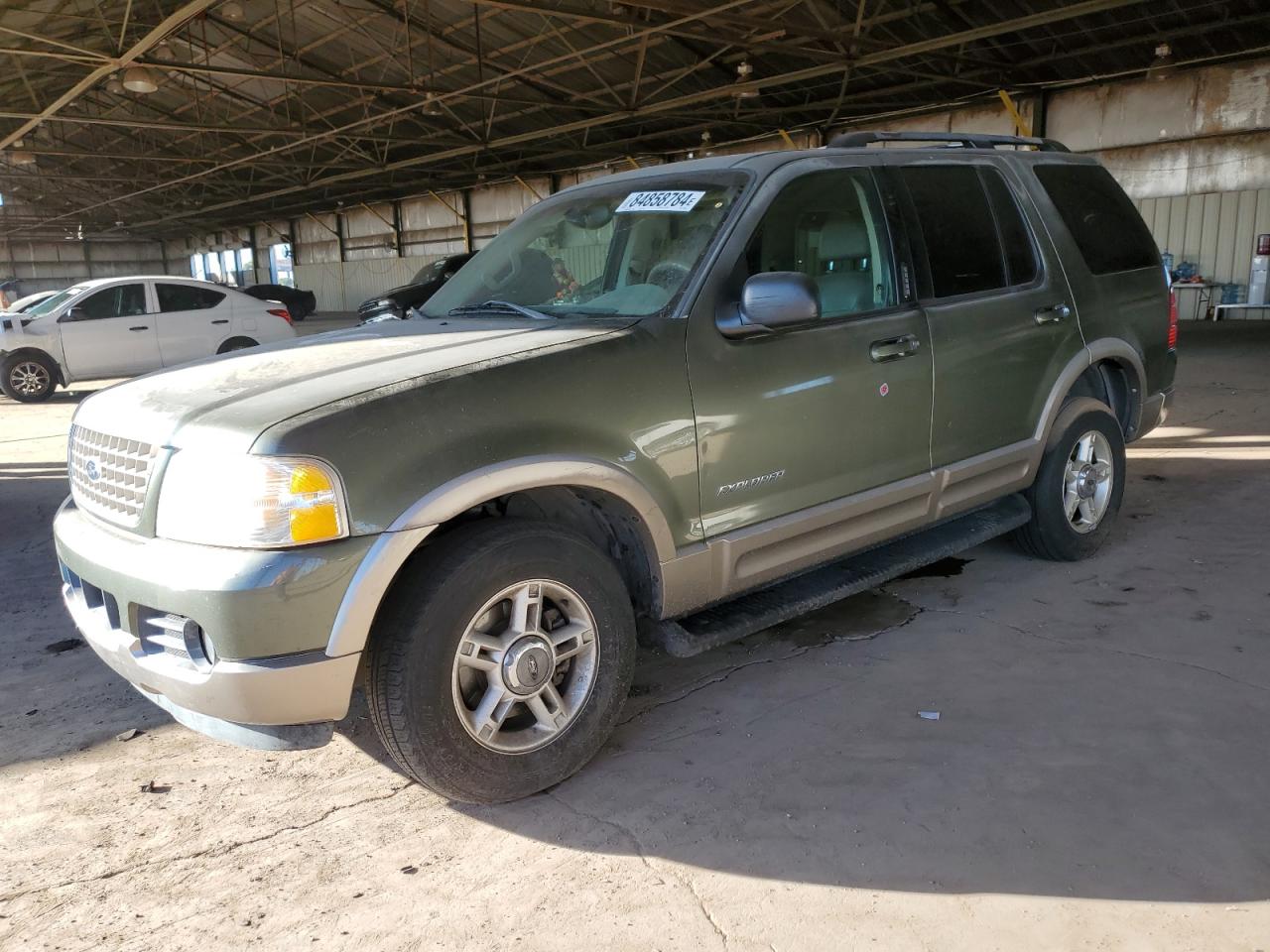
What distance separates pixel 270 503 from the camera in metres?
2.34

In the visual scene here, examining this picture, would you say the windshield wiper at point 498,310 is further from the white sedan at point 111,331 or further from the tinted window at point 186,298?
the tinted window at point 186,298

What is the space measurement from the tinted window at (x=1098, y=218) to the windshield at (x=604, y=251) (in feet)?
6.57

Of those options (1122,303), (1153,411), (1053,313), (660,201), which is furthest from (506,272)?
(1153,411)

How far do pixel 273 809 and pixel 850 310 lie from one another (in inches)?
101

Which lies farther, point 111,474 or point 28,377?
point 28,377

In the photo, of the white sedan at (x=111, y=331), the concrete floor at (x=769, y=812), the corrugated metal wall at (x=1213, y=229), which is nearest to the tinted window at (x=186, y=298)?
the white sedan at (x=111, y=331)

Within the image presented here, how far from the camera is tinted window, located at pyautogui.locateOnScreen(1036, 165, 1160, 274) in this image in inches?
177

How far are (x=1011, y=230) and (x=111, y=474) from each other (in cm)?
366

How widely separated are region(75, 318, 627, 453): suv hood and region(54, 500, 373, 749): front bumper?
1.03 ft

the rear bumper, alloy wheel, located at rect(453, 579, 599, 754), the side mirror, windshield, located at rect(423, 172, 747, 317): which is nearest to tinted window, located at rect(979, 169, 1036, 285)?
the rear bumper

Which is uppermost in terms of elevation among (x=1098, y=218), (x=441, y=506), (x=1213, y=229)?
(x=1213, y=229)

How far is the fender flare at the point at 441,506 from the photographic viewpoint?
239 cm

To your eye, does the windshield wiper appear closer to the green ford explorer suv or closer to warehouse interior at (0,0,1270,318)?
the green ford explorer suv

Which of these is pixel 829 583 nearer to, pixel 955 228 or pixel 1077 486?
pixel 955 228
